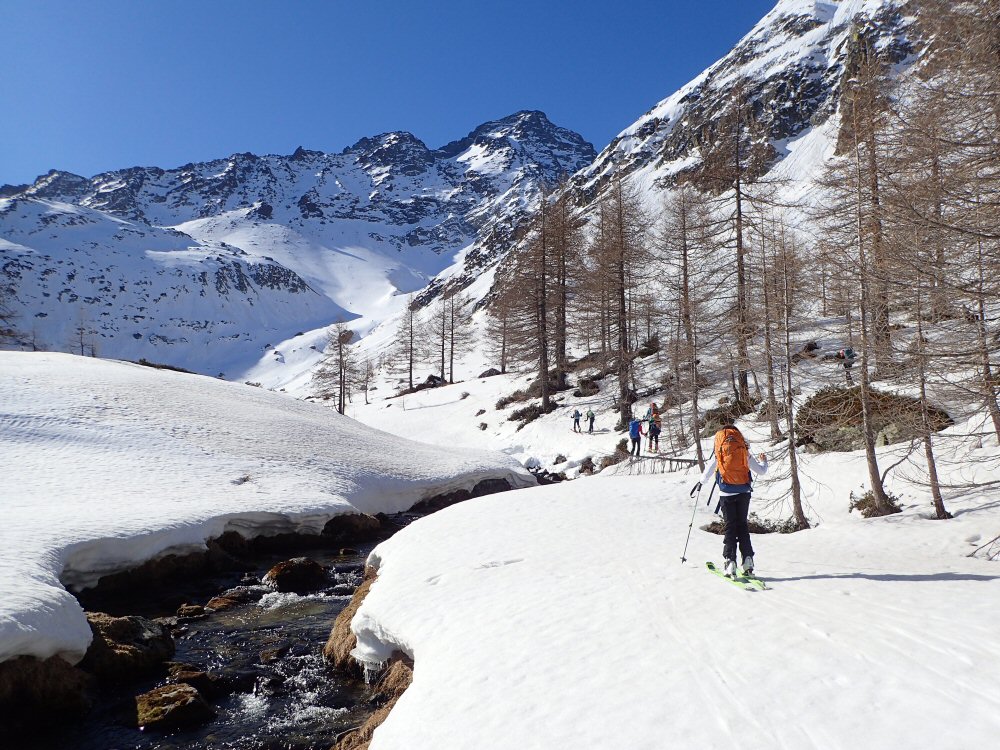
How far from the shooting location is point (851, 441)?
1458 cm

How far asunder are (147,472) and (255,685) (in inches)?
436

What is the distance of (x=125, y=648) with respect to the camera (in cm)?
791

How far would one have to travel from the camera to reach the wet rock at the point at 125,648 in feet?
25.0

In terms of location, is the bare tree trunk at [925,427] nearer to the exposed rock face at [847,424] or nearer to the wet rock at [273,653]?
the exposed rock face at [847,424]

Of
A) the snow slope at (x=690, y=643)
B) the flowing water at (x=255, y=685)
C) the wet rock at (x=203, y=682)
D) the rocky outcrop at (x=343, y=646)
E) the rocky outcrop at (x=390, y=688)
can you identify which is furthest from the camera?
the rocky outcrop at (x=343, y=646)

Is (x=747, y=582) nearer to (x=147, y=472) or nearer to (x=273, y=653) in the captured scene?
(x=273, y=653)

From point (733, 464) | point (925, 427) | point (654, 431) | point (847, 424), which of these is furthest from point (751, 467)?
point (654, 431)

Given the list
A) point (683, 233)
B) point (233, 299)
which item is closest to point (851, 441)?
point (683, 233)

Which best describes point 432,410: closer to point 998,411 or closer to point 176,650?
point 176,650

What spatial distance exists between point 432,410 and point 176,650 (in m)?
33.5

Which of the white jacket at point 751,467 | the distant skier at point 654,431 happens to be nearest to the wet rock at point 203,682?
the white jacket at point 751,467

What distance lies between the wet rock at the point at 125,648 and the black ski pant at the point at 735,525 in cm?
834

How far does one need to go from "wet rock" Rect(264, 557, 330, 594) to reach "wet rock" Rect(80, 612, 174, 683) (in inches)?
118

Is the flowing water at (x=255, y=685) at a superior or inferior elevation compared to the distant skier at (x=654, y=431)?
inferior
